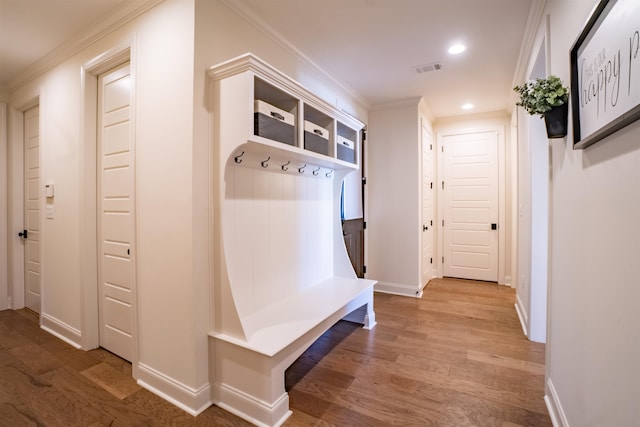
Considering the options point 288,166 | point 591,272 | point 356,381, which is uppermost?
point 288,166

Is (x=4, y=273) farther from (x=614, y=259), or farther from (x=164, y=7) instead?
(x=614, y=259)

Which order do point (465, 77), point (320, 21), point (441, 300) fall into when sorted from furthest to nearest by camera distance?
point (441, 300), point (465, 77), point (320, 21)

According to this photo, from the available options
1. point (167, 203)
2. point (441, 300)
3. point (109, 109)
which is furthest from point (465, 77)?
point (109, 109)

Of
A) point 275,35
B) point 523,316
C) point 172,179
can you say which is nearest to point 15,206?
point 172,179

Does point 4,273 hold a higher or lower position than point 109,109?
lower

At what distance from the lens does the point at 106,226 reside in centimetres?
244

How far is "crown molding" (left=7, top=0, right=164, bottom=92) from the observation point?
202 cm

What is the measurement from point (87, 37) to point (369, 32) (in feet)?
7.39

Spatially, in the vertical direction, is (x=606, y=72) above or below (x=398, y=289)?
above

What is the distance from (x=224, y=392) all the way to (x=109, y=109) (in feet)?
7.60

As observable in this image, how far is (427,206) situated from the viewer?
15.1ft

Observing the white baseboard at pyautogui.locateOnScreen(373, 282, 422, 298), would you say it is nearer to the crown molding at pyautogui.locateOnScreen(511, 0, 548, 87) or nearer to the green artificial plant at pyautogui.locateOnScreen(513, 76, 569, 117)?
the crown molding at pyautogui.locateOnScreen(511, 0, 548, 87)

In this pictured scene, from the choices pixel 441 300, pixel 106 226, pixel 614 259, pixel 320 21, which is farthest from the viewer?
pixel 441 300

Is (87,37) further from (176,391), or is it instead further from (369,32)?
(176,391)
